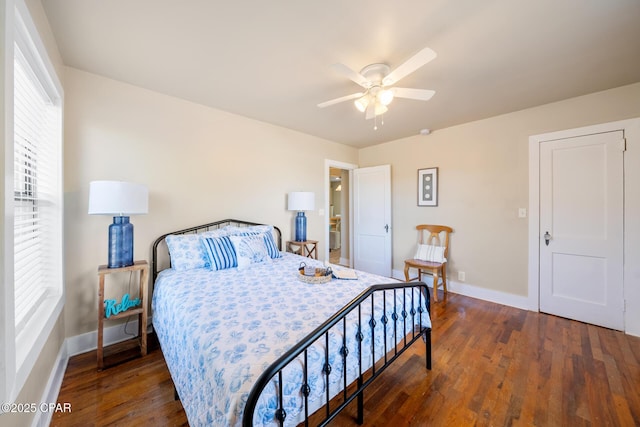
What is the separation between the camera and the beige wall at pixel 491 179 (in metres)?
2.71

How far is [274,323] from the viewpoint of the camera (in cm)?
137

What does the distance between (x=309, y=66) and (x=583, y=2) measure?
5.87ft

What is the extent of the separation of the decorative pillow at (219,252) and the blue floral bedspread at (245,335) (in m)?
0.21

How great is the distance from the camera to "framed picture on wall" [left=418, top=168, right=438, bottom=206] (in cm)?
387

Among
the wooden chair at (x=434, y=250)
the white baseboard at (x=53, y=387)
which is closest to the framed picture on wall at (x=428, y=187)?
the wooden chair at (x=434, y=250)

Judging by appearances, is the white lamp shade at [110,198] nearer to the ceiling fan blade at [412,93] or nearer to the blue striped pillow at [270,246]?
the blue striped pillow at [270,246]

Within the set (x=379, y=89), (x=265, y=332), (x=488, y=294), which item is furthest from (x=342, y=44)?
(x=488, y=294)

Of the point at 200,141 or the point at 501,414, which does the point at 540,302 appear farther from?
the point at 200,141

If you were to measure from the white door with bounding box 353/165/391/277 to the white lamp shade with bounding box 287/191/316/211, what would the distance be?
1502 mm

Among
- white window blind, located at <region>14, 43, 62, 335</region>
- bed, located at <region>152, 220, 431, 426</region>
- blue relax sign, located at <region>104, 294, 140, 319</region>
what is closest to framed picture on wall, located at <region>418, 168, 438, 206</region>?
bed, located at <region>152, 220, 431, 426</region>

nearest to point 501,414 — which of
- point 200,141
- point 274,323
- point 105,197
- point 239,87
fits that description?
point 274,323

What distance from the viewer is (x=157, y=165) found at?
2572mm

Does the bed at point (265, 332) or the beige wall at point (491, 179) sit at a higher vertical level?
the beige wall at point (491, 179)

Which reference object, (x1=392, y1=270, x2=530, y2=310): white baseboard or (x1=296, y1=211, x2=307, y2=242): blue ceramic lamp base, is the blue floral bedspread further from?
(x1=392, y1=270, x2=530, y2=310): white baseboard
